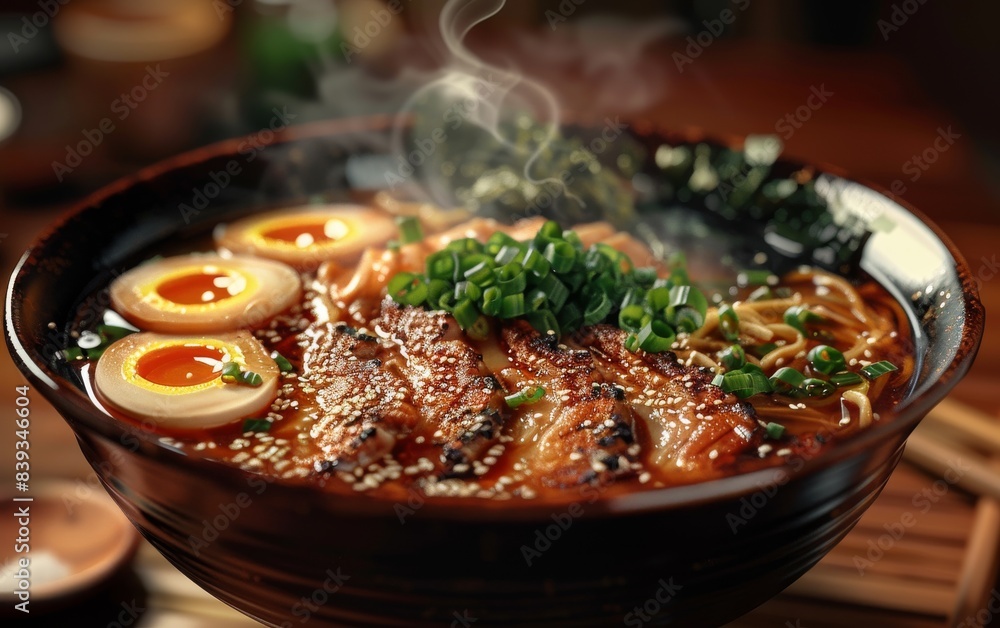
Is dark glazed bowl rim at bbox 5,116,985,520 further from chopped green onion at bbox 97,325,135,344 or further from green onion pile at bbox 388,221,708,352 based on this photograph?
green onion pile at bbox 388,221,708,352

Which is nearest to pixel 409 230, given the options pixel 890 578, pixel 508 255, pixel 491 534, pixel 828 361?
pixel 508 255

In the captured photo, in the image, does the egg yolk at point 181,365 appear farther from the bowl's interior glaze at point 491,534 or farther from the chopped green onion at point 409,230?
the chopped green onion at point 409,230

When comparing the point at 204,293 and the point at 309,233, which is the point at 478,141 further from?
the point at 204,293

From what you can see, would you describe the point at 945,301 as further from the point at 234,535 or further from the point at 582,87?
the point at 582,87

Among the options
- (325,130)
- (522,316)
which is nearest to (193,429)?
(522,316)

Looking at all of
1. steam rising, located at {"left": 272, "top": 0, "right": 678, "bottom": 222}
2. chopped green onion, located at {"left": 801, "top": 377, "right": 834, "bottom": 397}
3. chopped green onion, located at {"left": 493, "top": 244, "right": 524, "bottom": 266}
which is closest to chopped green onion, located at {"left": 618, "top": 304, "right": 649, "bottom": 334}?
chopped green onion, located at {"left": 493, "top": 244, "right": 524, "bottom": 266}

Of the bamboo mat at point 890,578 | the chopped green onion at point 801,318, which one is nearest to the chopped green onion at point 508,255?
the chopped green onion at point 801,318
